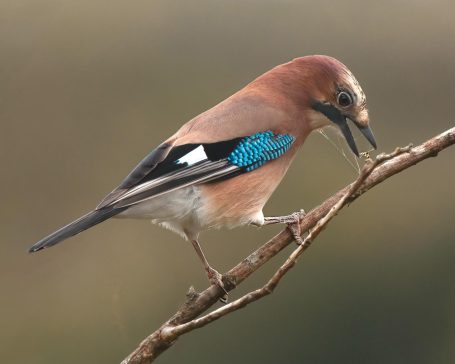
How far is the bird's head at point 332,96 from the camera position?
16.3ft

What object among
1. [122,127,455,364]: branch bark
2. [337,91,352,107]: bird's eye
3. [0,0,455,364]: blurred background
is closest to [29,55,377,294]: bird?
[337,91,352,107]: bird's eye

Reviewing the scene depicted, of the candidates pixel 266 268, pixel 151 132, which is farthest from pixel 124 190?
pixel 151 132

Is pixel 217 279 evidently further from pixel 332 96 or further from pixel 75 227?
pixel 332 96

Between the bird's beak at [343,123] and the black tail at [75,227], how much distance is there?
4.27ft

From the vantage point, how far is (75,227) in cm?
421

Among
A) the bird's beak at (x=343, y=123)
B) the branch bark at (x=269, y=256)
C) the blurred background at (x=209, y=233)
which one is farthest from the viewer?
the blurred background at (x=209, y=233)

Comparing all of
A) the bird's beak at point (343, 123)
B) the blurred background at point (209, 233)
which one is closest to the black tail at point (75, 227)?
the bird's beak at point (343, 123)

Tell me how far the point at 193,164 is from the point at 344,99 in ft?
2.88

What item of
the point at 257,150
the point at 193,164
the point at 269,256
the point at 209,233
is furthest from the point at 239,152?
the point at 209,233

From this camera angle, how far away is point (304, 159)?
11.3m

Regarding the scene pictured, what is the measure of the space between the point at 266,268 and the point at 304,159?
4.95ft

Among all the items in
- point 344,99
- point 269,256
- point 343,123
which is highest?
point 344,99

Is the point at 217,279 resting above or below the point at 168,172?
below

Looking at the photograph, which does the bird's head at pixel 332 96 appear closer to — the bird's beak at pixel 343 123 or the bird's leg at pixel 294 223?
the bird's beak at pixel 343 123
